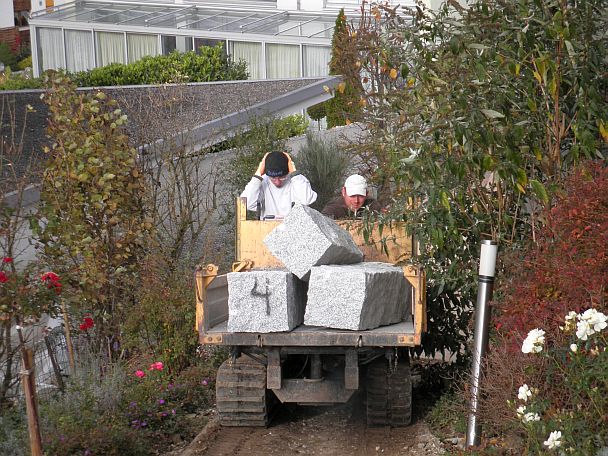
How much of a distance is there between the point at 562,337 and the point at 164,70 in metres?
23.0

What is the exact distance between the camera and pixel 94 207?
1039 centimetres

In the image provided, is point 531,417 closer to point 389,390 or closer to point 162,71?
point 389,390

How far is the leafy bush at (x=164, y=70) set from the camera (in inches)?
1121

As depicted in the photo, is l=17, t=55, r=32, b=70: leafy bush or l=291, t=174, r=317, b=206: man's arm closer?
l=291, t=174, r=317, b=206: man's arm

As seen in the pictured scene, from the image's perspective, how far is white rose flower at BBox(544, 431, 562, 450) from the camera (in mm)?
5500

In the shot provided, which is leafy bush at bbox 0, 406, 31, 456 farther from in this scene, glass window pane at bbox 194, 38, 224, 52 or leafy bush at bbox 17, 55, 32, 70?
leafy bush at bbox 17, 55, 32, 70

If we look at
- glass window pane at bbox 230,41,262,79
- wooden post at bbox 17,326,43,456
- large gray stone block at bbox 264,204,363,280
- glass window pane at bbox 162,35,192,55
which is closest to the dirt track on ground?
large gray stone block at bbox 264,204,363,280

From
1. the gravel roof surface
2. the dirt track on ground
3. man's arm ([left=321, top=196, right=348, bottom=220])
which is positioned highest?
the gravel roof surface

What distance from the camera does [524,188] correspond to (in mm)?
7504

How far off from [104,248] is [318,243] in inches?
125

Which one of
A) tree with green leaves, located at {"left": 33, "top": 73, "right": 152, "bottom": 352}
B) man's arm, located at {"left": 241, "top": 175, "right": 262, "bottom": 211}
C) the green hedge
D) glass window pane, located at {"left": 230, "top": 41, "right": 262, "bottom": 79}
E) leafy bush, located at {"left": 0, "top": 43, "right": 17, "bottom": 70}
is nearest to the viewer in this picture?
tree with green leaves, located at {"left": 33, "top": 73, "right": 152, "bottom": 352}

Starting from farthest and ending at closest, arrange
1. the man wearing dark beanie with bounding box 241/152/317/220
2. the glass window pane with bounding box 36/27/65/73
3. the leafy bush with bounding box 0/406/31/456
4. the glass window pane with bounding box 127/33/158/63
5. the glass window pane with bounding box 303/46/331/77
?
the glass window pane with bounding box 36/27/65/73 → the glass window pane with bounding box 127/33/158/63 → the glass window pane with bounding box 303/46/331/77 → the man wearing dark beanie with bounding box 241/152/317/220 → the leafy bush with bounding box 0/406/31/456

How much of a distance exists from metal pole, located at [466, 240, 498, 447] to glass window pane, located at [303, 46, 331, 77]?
2495 centimetres

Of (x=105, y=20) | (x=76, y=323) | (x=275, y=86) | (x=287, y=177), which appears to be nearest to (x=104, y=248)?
(x=76, y=323)
